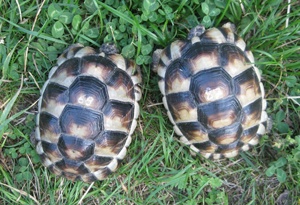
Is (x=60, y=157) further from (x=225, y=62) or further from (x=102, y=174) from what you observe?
(x=225, y=62)

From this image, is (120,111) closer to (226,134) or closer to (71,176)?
(71,176)

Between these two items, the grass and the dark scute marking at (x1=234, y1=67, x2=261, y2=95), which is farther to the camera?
the grass

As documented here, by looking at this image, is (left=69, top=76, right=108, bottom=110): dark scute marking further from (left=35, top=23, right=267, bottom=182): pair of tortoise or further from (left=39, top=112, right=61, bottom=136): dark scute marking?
(left=39, top=112, right=61, bottom=136): dark scute marking

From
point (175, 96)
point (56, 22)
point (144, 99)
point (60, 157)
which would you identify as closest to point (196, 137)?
point (175, 96)

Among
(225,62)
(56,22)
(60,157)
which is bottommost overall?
(60,157)

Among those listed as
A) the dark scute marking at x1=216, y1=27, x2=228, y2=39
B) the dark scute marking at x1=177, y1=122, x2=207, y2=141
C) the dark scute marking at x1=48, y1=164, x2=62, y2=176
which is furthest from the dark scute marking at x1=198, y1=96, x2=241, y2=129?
the dark scute marking at x1=48, y1=164, x2=62, y2=176
